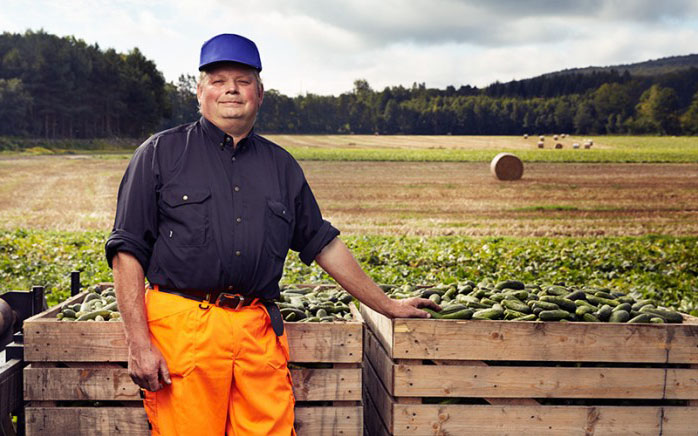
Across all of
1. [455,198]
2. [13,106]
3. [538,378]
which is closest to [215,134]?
[538,378]

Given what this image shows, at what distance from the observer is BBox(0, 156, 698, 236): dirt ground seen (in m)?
17.1

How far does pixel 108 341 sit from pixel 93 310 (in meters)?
0.33

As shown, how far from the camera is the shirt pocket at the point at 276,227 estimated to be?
119 inches

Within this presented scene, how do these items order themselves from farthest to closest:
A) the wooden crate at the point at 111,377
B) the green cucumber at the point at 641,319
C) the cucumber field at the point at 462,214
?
the cucumber field at the point at 462,214 → the green cucumber at the point at 641,319 → the wooden crate at the point at 111,377

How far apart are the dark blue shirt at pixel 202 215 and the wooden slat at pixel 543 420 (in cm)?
124

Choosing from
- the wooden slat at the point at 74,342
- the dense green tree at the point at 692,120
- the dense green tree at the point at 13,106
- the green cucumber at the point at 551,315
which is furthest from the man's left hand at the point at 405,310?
the dense green tree at the point at 13,106

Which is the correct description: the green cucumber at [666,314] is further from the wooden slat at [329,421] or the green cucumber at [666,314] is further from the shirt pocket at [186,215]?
the shirt pocket at [186,215]

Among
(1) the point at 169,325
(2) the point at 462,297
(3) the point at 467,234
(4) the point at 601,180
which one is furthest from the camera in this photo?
(4) the point at 601,180

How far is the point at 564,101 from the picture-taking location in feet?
162

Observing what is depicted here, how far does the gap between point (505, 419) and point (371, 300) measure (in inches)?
41.9

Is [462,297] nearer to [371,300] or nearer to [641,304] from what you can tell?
[371,300]

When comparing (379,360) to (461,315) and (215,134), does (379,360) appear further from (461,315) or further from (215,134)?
(215,134)

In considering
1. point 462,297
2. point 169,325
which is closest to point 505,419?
point 462,297

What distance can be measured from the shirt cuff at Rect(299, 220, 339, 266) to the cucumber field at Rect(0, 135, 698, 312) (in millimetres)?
6146
